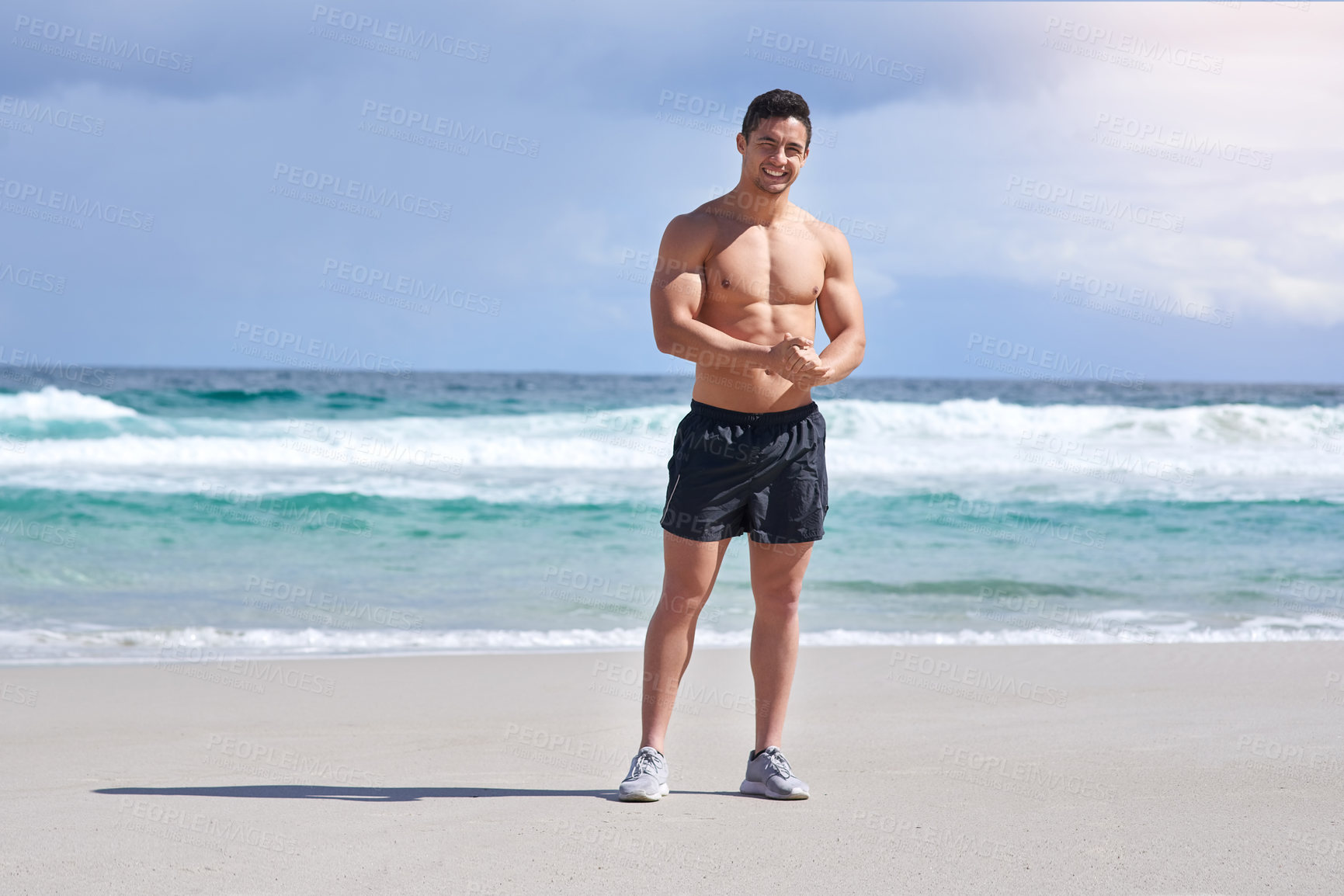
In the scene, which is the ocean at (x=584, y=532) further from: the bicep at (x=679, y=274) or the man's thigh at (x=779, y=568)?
the bicep at (x=679, y=274)

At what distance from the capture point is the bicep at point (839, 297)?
10.6ft

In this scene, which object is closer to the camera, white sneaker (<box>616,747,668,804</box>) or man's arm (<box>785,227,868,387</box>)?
white sneaker (<box>616,747,668,804</box>)

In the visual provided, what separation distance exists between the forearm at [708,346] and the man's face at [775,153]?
0.47 metres

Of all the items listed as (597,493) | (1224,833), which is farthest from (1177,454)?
(1224,833)

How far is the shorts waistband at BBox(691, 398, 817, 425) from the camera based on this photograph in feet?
10.2

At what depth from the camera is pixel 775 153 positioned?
306 cm

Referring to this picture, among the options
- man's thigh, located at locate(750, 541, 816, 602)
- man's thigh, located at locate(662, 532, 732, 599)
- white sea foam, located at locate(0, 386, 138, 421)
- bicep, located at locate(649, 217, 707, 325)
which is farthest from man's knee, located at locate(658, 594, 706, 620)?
white sea foam, located at locate(0, 386, 138, 421)

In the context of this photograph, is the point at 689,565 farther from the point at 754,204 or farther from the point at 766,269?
the point at 754,204

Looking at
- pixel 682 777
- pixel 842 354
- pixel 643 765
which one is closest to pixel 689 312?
pixel 842 354

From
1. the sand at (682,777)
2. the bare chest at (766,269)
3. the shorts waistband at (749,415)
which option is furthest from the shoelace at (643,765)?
the bare chest at (766,269)

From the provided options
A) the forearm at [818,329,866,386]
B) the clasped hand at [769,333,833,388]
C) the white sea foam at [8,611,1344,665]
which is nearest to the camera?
the clasped hand at [769,333,833,388]

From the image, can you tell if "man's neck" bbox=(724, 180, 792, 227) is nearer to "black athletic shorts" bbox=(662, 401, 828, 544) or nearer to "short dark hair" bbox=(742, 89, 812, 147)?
"short dark hair" bbox=(742, 89, 812, 147)

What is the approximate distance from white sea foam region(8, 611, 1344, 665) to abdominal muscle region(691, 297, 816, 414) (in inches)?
106

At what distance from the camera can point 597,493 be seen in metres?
12.7
